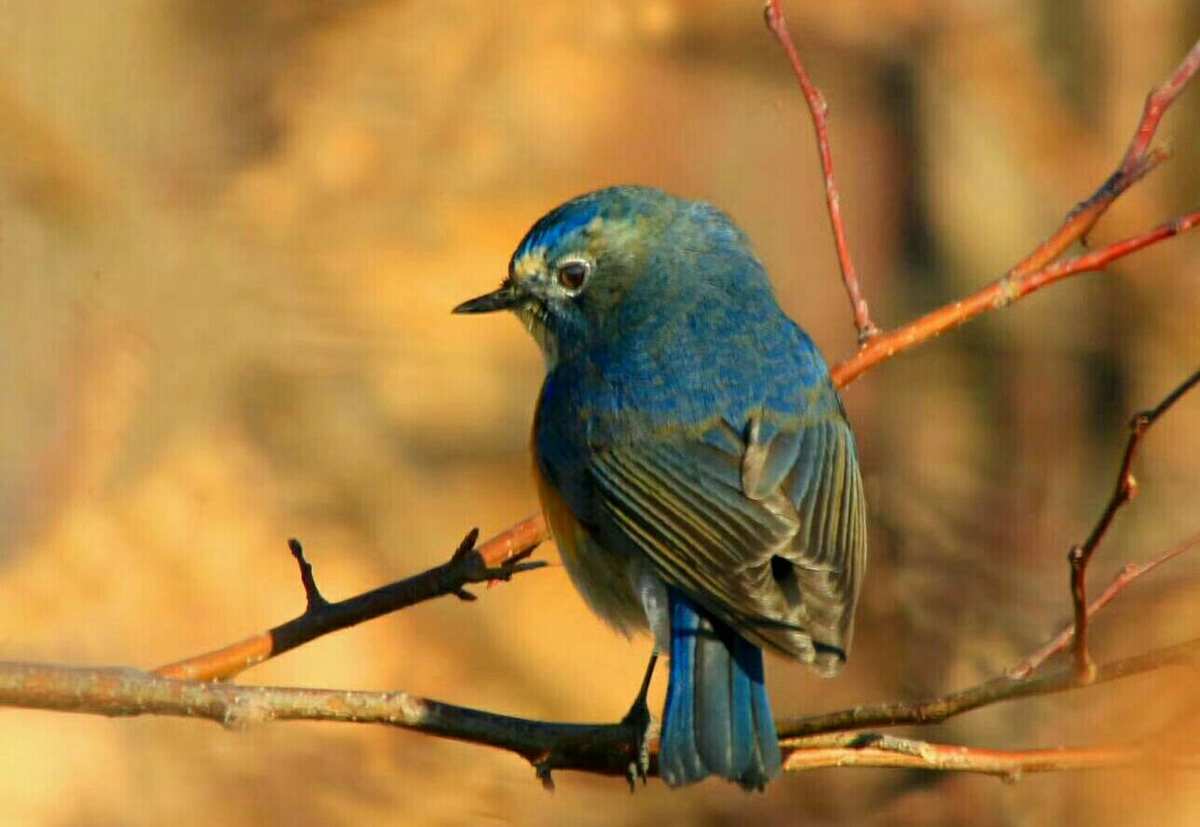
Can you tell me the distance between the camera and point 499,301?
4324mm

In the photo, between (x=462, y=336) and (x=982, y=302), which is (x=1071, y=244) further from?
(x=462, y=336)

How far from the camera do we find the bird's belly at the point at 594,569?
381cm

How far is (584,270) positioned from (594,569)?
2.65 feet

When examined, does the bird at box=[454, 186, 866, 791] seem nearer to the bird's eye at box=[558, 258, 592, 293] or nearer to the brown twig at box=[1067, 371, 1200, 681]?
the bird's eye at box=[558, 258, 592, 293]

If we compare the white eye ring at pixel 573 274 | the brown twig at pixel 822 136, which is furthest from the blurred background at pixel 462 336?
the brown twig at pixel 822 136

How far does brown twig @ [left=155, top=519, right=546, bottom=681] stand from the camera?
3.19 m

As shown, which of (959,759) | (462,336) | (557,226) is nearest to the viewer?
(959,759)

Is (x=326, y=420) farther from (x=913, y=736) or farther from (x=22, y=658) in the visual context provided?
(x=913, y=736)

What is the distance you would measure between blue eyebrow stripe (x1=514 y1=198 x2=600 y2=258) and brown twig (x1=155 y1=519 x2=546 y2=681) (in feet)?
3.33

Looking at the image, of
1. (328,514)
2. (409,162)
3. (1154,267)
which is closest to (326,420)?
(328,514)

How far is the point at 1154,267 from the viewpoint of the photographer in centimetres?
572

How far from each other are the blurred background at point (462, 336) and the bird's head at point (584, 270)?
1559 millimetres

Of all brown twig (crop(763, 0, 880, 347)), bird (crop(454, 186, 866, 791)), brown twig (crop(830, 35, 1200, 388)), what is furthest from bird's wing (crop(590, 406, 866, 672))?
brown twig (crop(763, 0, 880, 347))

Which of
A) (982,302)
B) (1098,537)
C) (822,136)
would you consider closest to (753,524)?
(982,302)
